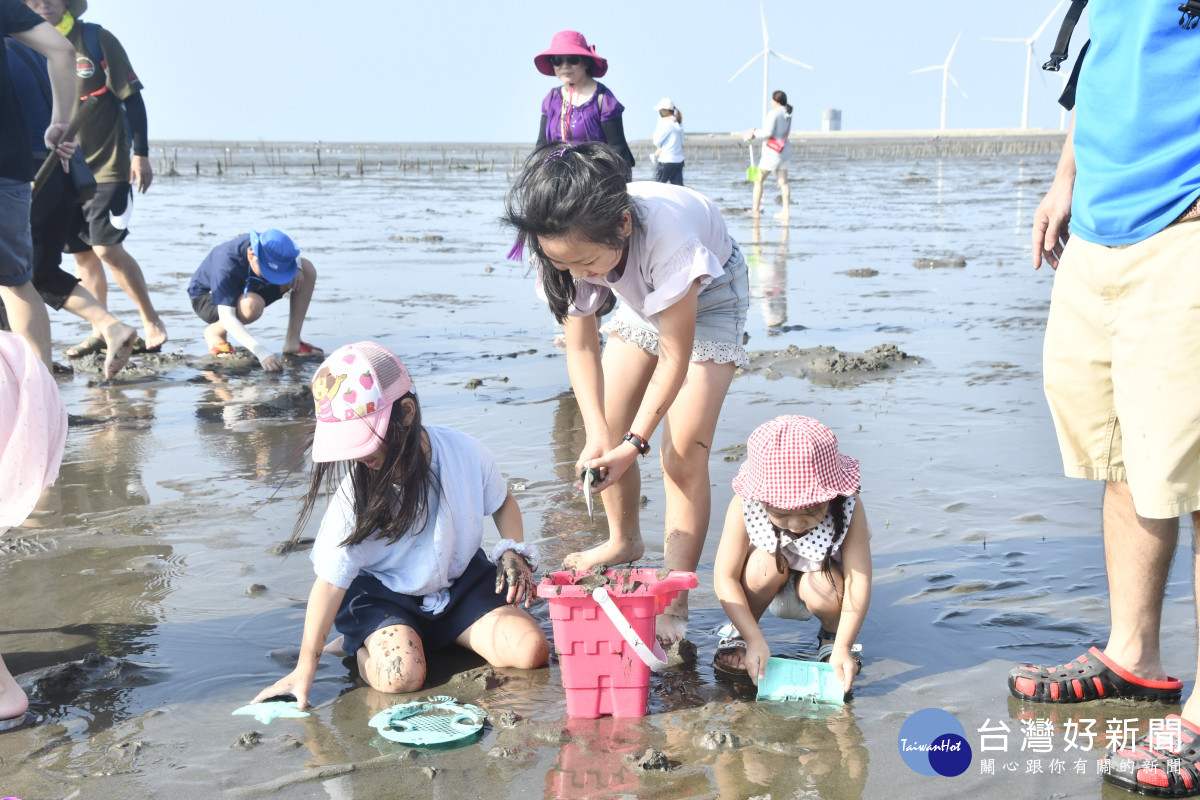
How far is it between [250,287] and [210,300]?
0.96 feet

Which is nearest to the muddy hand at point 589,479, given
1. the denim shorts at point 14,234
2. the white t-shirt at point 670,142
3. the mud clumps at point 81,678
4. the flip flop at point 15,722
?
the mud clumps at point 81,678

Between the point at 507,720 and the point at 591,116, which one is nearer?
the point at 507,720

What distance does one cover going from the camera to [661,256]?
2.84m

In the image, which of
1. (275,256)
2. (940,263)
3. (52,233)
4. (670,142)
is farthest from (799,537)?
(670,142)

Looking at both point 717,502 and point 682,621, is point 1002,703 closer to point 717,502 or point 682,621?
point 682,621

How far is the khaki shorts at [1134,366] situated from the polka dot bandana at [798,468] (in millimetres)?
555

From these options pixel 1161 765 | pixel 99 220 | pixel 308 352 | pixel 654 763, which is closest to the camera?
pixel 1161 765

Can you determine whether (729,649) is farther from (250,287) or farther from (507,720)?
(250,287)

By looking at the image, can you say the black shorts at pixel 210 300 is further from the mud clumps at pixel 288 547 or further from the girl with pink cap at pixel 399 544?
the girl with pink cap at pixel 399 544

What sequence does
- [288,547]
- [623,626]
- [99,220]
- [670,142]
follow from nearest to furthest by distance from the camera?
[623,626] < [288,547] < [99,220] < [670,142]

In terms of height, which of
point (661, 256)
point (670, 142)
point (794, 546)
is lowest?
point (794, 546)

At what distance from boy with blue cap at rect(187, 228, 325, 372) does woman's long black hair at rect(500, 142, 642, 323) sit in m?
3.90

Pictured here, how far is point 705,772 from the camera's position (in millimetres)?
2275

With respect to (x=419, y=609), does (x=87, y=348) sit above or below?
above
